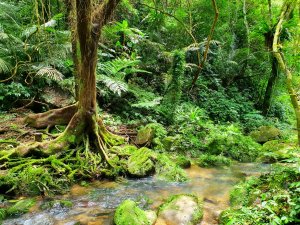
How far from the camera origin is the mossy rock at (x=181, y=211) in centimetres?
429

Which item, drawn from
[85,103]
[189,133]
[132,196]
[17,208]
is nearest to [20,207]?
[17,208]

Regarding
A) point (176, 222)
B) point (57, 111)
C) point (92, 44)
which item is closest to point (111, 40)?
point (57, 111)

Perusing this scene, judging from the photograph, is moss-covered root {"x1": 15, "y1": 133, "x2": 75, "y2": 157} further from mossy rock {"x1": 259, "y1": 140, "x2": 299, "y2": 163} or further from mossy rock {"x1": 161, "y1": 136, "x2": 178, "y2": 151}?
mossy rock {"x1": 259, "y1": 140, "x2": 299, "y2": 163}

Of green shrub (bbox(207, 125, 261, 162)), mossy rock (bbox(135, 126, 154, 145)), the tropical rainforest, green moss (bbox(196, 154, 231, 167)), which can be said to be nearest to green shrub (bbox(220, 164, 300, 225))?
the tropical rainforest

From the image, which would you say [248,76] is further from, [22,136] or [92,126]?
[22,136]

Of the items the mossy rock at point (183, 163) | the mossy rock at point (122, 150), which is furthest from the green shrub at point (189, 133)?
the mossy rock at point (122, 150)

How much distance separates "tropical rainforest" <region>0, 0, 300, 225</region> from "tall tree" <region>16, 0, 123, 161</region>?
25mm

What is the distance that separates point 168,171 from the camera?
6.71m

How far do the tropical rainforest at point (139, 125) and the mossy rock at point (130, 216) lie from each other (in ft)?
0.07

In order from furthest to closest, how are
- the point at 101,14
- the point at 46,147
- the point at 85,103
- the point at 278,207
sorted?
the point at 85,103 → the point at 46,147 → the point at 101,14 → the point at 278,207

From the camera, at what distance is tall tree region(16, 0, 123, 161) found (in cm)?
580

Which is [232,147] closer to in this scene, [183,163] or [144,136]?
[183,163]

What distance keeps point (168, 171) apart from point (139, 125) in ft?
9.23

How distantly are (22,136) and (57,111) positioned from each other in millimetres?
1048
